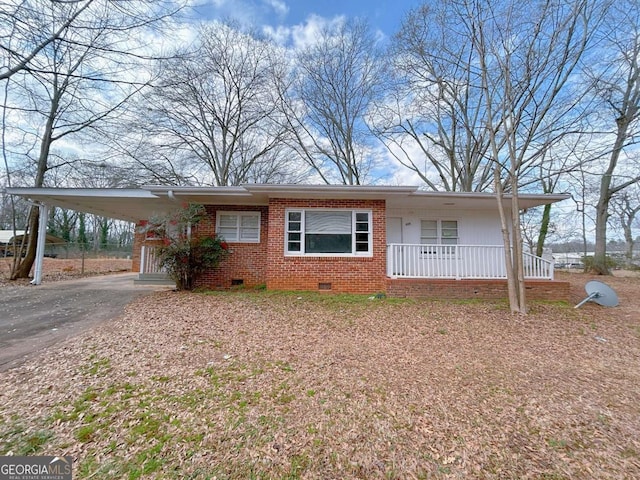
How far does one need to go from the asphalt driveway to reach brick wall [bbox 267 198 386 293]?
3835 mm

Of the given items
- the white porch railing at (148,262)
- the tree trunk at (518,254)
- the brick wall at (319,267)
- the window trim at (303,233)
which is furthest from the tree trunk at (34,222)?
the tree trunk at (518,254)

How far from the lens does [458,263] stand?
774 cm

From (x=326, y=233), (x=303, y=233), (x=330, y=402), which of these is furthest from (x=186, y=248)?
(x=330, y=402)

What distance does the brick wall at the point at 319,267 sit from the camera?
7.96 m

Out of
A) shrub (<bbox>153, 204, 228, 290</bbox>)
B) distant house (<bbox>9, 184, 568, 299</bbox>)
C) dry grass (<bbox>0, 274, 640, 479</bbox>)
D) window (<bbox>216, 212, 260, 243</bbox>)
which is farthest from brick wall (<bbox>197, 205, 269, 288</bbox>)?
dry grass (<bbox>0, 274, 640, 479</bbox>)

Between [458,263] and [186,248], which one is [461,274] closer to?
[458,263]

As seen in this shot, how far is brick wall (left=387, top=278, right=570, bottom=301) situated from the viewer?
7.43 m

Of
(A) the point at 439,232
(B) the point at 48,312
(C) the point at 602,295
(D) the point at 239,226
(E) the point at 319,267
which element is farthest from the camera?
(A) the point at 439,232

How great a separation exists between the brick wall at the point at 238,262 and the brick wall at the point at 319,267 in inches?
37.8

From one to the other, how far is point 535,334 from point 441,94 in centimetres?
1119

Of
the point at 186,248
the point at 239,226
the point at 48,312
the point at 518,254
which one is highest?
the point at 239,226

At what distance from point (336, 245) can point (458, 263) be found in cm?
346

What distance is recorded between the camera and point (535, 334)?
186 inches

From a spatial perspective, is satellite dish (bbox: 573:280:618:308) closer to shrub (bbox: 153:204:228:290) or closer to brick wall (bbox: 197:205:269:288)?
brick wall (bbox: 197:205:269:288)
